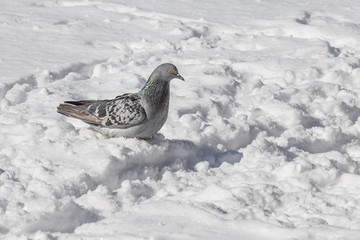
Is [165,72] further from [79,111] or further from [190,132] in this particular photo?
[79,111]

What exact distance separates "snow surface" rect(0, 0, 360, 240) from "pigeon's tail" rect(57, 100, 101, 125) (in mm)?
136

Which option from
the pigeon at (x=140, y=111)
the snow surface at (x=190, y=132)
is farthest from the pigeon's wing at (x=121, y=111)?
the snow surface at (x=190, y=132)

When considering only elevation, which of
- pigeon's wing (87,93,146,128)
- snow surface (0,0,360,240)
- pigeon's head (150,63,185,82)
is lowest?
snow surface (0,0,360,240)

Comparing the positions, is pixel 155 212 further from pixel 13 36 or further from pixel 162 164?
pixel 13 36

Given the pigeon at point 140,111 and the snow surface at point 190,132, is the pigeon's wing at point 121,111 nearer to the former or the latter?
the pigeon at point 140,111

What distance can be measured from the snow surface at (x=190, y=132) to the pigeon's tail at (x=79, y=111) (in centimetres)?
14

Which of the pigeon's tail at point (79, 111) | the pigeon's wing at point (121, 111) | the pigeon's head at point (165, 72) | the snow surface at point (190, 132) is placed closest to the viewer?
the snow surface at point (190, 132)

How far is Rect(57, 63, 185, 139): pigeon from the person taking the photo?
486cm

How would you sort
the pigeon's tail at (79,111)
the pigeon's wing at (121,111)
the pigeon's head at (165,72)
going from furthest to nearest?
the pigeon's tail at (79,111) → the pigeon's head at (165,72) → the pigeon's wing at (121,111)

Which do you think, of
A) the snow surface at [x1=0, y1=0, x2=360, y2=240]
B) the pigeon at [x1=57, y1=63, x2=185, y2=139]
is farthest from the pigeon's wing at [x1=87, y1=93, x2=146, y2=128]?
the snow surface at [x1=0, y1=0, x2=360, y2=240]

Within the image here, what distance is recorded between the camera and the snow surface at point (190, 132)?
3.92 m

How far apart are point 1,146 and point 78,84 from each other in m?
1.91

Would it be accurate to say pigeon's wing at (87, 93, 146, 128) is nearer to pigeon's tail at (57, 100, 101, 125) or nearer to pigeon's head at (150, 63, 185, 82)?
pigeon's tail at (57, 100, 101, 125)

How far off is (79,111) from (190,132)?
97 cm
